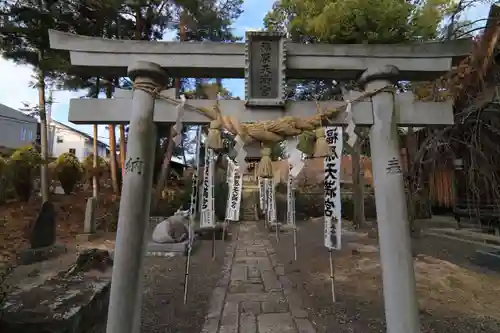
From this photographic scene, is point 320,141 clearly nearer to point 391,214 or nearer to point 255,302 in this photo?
point 391,214

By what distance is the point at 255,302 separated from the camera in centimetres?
504

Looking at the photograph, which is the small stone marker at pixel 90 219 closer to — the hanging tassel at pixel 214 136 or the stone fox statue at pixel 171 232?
the stone fox statue at pixel 171 232

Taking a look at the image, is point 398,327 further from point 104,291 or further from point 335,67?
point 104,291

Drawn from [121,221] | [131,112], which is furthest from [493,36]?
[121,221]

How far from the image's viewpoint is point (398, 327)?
2.69 meters

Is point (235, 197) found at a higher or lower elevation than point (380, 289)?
higher

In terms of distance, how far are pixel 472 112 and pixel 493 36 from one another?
1.52m

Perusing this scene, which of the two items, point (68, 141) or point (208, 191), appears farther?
point (68, 141)

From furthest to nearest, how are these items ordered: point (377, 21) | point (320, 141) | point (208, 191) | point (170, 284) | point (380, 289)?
point (377, 21) < point (208, 191) < point (170, 284) < point (380, 289) < point (320, 141)

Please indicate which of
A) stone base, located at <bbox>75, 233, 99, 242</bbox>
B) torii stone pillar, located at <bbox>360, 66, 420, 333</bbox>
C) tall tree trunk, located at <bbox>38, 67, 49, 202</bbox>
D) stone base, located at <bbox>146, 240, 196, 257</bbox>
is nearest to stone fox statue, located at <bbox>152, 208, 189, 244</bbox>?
stone base, located at <bbox>146, 240, 196, 257</bbox>

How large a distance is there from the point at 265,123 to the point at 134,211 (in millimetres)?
1430

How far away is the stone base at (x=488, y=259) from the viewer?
22.3 ft

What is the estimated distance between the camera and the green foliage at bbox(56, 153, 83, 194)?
652 inches

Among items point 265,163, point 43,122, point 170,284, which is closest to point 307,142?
point 265,163
